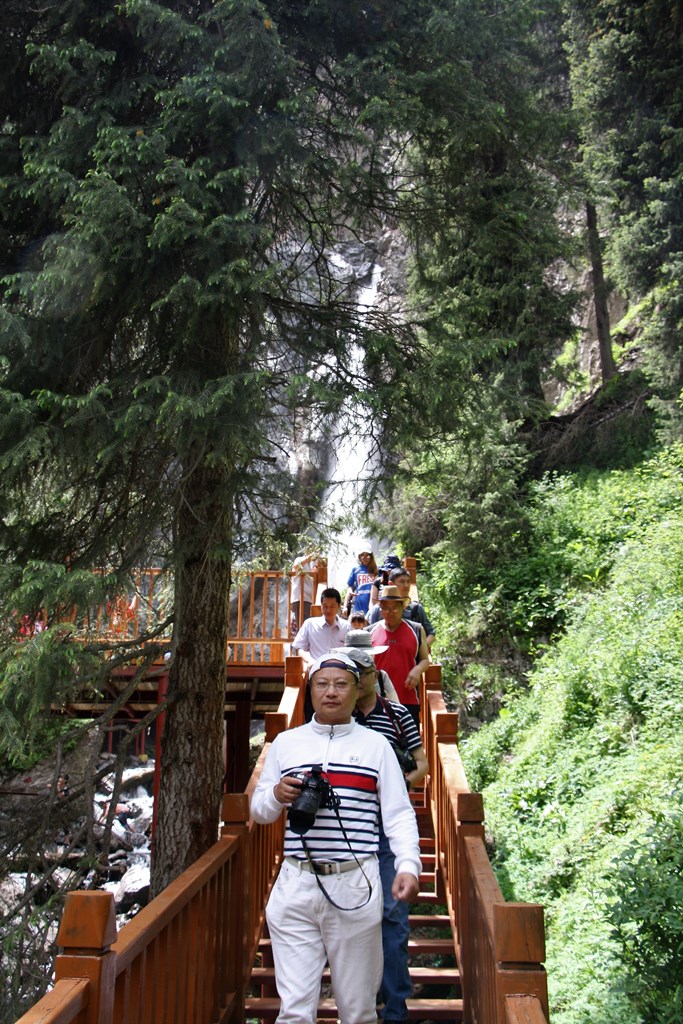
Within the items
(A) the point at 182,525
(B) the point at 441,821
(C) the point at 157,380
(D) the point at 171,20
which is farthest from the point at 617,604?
(D) the point at 171,20

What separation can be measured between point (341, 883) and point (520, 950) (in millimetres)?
826

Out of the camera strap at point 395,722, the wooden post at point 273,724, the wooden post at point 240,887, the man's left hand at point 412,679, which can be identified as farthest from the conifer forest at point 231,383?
the camera strap at point 395,722

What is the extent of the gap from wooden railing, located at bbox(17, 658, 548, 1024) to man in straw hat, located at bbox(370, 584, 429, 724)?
0.35 metres

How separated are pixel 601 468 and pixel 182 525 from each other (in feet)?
41.0

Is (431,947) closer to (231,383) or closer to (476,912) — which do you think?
(476,912)

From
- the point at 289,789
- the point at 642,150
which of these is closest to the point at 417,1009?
the point at 289,789

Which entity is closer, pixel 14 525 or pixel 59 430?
pixel 59 430

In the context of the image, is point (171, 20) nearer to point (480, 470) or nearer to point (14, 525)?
point (14, 525)

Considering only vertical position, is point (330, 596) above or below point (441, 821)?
above

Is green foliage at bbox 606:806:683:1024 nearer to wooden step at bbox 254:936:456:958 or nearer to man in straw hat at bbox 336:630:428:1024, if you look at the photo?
wooden step at bbox 254:936:456:958

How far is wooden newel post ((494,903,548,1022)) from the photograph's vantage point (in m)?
2.86

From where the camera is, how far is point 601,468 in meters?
17.1

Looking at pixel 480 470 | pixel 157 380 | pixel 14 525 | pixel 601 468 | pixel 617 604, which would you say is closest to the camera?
pixel 157 380

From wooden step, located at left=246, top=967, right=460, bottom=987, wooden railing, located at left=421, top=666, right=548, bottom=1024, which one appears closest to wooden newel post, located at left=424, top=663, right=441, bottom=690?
wooden railing, located at left=421, top=666, right=548, bottom=1024
